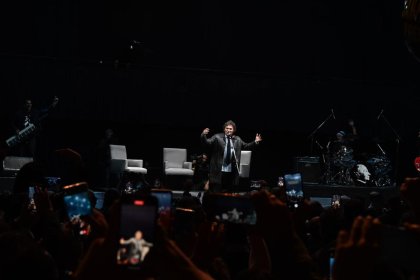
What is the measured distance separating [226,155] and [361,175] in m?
3.55

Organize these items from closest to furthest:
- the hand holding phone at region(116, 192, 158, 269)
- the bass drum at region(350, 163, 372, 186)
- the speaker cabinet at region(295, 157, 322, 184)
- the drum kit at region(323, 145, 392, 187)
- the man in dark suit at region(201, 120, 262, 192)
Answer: the hand holding phone at region(116, 192, 158, 269) < the man in dark suit at region(201, 120, 262, 192) < the speaker cabinet at region(295, 157, 322, 184) < the drum kit at region(323, 145, 392, 187) < the bass drum at region(350, 163, 372, 186)

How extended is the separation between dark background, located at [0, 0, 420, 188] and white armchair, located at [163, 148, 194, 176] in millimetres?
909

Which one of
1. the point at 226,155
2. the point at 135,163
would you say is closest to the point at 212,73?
the point at 135,163

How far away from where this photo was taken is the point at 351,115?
1489cm

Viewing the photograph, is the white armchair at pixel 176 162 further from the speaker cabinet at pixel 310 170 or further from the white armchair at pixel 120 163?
the speaker cabinet at pixel 310 170

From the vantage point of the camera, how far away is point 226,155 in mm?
11789

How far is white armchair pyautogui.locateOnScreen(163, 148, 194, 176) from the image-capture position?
44.1ft

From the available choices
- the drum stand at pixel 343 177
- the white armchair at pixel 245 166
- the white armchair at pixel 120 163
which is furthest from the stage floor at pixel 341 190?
the white armchair at pixel 120 163

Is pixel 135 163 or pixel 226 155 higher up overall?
pixel 226 155

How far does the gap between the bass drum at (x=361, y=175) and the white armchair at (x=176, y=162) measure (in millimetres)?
3218

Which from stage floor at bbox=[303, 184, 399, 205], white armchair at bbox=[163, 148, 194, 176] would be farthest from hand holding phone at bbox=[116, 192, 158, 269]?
white armchair at bbox=[163, 148, 194, 176]

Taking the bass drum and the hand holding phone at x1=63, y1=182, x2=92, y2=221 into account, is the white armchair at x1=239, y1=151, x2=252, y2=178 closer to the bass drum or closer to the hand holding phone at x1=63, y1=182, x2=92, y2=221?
the bass drum

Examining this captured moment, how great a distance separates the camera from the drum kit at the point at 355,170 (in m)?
13.9

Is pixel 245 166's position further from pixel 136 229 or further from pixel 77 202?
pixel 136 229
